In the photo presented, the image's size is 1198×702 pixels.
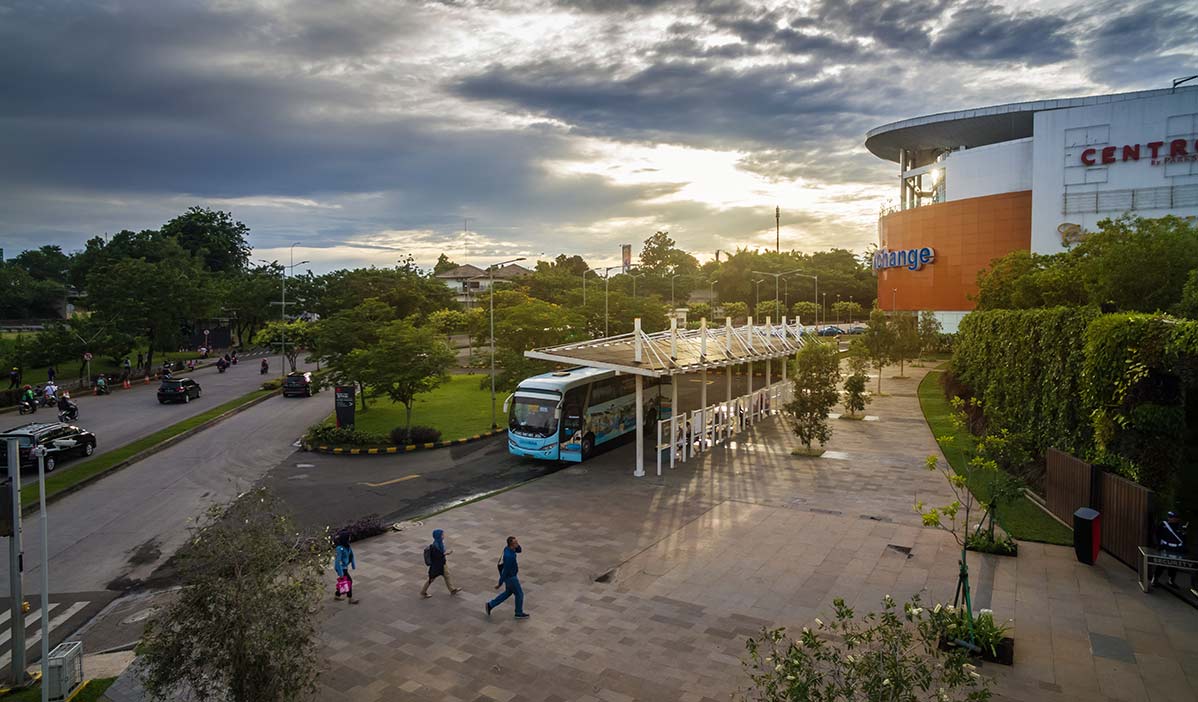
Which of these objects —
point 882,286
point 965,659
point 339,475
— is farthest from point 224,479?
point 882,286

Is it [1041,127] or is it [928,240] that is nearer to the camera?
[1041,127]

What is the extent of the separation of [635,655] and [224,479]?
54.4 feet

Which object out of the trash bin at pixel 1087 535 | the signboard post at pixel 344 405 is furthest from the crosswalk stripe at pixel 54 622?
the trash bin at pixel 1087 535

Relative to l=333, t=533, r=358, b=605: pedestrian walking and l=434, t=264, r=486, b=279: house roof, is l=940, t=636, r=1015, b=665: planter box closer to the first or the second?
l=333, t=533, r=358, b=605: pedestrian walking

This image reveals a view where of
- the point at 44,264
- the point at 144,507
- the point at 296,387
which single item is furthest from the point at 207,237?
the point at 144,507

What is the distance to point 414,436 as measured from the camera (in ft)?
83.3

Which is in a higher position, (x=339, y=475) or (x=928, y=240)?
(x=928, y=240)

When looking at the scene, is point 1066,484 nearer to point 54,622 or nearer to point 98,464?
point 54,622

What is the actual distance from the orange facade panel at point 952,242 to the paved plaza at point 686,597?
155 ft

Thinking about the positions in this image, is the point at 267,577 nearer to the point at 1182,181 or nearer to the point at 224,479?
the point at 224,479

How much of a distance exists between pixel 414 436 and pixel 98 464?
9809 millimetres

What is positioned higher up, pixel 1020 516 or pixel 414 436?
pixel 414 436

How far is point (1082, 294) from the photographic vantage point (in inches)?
1156

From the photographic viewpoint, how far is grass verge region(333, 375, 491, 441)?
2834 centimetres
